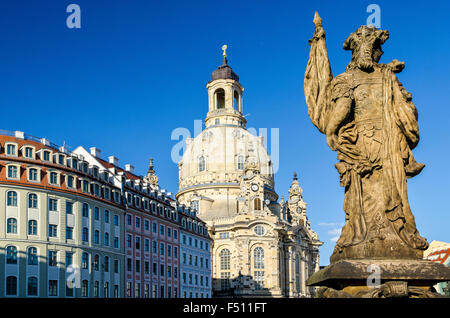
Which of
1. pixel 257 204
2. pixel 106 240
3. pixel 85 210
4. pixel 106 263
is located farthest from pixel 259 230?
pixel 85 210

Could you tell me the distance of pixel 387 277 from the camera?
9.23 meters

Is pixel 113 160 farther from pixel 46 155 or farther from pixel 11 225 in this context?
pixel 11 225

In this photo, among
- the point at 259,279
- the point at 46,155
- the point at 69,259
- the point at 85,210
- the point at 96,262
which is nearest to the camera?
the point at 46,155

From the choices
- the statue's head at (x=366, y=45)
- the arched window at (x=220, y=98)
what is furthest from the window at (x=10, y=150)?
the arched window at (x=220, y=98)

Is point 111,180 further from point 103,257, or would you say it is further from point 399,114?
point 399,114

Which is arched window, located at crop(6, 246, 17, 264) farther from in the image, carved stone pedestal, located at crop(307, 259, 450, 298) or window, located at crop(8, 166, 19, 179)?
carved stone pedestal, located at crop(307, 259, 450, 298)

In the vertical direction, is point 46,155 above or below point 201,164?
below

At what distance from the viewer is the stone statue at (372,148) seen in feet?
32.5

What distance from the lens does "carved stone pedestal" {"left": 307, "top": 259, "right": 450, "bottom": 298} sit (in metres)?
9.17

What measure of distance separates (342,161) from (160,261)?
70.3 meters

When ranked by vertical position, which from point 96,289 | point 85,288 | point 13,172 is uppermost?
point 13,172

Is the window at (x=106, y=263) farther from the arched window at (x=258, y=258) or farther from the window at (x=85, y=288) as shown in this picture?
the arched window at (x=258, y=258)

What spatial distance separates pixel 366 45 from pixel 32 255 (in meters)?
52.6

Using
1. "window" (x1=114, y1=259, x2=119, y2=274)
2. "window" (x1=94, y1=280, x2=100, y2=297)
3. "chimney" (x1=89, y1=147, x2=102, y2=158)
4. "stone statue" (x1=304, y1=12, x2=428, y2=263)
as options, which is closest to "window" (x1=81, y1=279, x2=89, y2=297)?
"window" (x1=94, y1=280, x2=100, y2=297)
